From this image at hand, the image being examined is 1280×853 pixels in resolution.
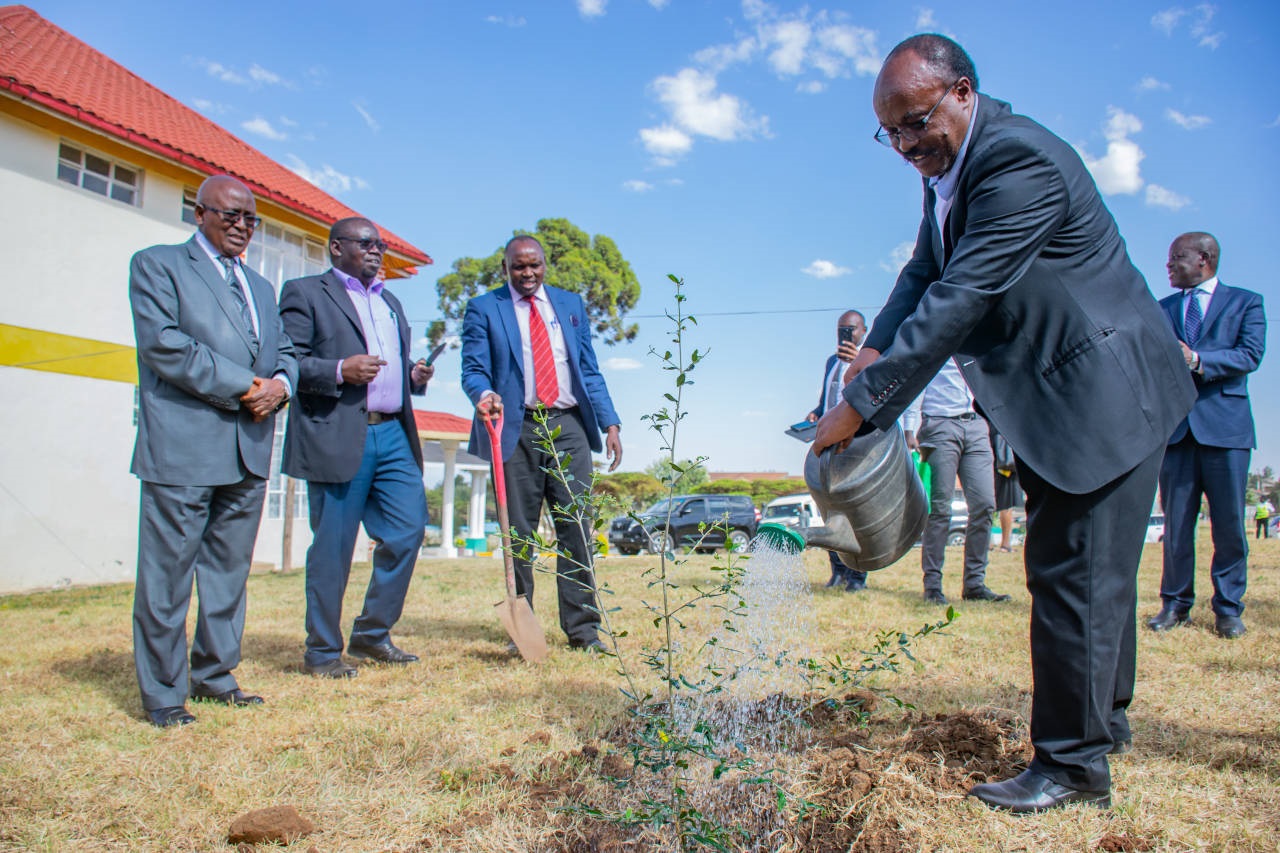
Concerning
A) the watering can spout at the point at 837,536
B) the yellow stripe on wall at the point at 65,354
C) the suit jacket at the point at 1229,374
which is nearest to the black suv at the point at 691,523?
the yellow stripe on wall at the point at 65,354

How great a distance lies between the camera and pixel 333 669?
12.6 ft

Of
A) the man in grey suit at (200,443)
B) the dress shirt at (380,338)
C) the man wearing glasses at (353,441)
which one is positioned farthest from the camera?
the dress shirt at (380,338)

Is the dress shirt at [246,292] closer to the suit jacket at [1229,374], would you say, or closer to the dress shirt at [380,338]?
the dress shirt at [380,338]

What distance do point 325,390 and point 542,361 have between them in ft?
3.63

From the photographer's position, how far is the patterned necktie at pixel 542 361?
14.3 ft

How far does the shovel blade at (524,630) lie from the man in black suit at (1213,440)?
3.25 m

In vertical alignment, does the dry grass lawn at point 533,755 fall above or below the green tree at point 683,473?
below

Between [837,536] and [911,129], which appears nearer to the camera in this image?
[911,129]

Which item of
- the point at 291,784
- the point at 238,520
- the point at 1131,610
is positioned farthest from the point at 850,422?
the point at 238,520

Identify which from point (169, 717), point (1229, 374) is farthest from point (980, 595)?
point (169, 717)

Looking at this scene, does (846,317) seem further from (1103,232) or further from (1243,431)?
(1103,232)

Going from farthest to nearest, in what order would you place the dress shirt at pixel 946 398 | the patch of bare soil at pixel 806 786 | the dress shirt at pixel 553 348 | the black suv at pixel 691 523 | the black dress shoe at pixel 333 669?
the black suv at pixel 691 523
the dress shirt at pixel 946 398
the dress shirt at pixel 553 348
the black dress shoe at pixel 333 669
the patch of bare soil at pixel 806 786

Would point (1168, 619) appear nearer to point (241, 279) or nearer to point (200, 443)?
point (200, 443)

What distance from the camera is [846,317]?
6.09 metres
